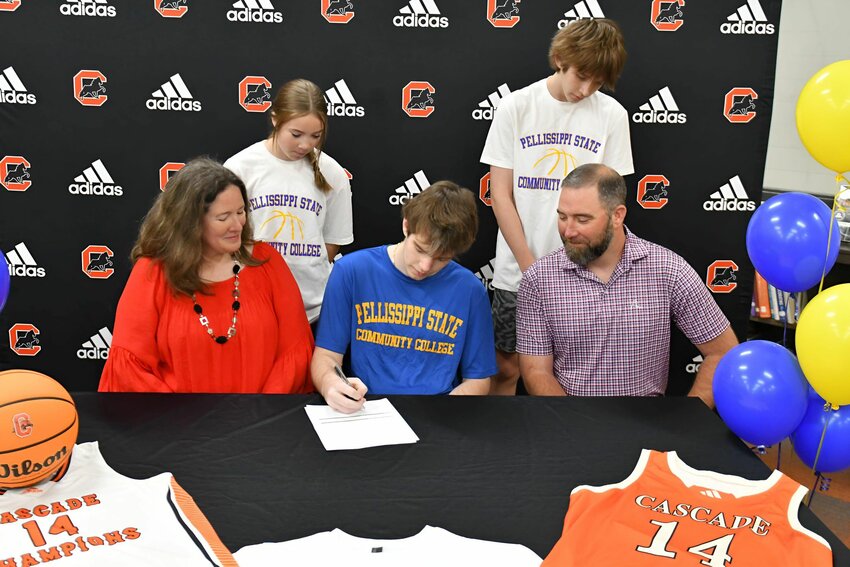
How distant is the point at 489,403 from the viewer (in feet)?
6.93

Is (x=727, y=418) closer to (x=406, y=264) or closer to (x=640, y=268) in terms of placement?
(x=640, y=268)

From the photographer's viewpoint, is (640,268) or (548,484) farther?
(640,268)

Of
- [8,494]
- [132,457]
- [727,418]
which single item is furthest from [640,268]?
[8,494]

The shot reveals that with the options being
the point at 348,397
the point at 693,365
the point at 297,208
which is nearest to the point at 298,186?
the point at 297,208

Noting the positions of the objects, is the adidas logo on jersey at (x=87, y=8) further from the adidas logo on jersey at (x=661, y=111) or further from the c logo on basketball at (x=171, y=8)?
the adidas logo on jersey at (x=661, y=111)

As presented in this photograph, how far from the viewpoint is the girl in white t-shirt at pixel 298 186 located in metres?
2.76

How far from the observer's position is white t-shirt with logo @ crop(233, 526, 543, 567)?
140 centimetres

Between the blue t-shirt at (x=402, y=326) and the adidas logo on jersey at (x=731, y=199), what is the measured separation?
1.74 m

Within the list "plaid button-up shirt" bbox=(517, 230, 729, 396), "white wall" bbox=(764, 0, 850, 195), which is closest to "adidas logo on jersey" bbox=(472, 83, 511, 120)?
"plaid button-up shirt" bbox=(517, 230, 729, 396)

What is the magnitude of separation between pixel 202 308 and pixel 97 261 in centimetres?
158

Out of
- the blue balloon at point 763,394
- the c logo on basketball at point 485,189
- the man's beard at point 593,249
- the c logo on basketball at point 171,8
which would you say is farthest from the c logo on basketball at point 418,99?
the blue balloon at point 763,394

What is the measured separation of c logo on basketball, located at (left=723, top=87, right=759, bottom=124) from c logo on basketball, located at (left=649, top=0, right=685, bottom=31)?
1.31 feet

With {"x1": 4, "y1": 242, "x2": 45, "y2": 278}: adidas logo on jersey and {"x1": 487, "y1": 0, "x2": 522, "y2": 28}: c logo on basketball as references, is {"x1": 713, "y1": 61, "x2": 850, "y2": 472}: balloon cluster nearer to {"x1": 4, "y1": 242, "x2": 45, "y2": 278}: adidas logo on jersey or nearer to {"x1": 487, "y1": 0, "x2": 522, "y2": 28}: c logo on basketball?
{"x1": 487, "y1": 0, "x2": 522, "y2": 28}: c logo on basketball

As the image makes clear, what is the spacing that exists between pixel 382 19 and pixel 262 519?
2.51 m
